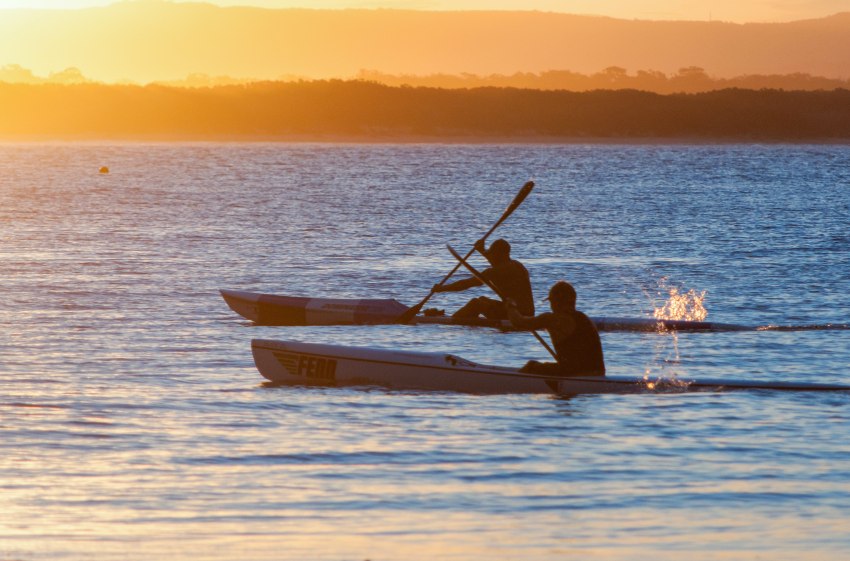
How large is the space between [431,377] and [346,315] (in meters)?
6.81

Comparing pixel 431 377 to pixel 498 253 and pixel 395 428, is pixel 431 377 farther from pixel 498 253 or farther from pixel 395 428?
pixel 498 253

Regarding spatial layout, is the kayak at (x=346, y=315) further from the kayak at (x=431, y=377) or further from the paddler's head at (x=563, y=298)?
the paddler's head at (x=563, y=298)

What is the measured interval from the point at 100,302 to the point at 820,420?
48.7ft

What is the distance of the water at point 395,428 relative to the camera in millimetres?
9016

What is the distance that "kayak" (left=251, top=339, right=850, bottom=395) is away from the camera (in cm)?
1446

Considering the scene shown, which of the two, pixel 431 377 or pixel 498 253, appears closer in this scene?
pixel 431 377

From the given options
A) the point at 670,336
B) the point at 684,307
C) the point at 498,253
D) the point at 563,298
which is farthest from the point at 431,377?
the point at 684,307

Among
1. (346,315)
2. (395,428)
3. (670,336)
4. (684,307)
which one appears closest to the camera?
Answer: (395,428)

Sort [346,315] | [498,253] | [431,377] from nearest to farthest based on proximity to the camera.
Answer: [431,377] < [498,253] < [346,315]

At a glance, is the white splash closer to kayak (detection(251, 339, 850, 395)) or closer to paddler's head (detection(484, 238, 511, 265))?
paddler's head (detection(484, 238, 511, 265))

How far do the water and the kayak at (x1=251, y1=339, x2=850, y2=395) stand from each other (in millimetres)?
184

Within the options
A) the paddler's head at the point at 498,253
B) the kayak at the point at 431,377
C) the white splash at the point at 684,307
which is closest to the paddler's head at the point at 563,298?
the kayak at the point at 431,377

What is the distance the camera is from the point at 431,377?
14844 mm

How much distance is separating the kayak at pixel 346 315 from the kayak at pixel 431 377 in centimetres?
522
